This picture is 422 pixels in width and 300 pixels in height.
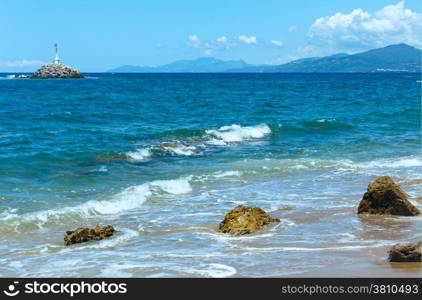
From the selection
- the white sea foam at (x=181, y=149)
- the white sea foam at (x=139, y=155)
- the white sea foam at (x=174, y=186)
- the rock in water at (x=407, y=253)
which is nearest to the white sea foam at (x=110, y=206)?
the white sea foam at (x=174, y=186)

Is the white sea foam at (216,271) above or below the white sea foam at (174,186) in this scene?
below

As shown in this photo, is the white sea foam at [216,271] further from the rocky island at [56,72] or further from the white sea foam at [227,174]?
the rocky island at [56,72]

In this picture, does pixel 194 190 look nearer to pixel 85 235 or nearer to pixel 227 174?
pixel 227 174

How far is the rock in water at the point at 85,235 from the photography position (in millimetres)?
11031

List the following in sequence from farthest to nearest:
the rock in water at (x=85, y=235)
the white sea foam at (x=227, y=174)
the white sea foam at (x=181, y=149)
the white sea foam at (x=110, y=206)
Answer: the white sea foam at (x=181, y=149)
the white sea foam at (x=227, y=174)
the white sea foam at (x=110, y=206)
the rock in water at (x=85, y=235)

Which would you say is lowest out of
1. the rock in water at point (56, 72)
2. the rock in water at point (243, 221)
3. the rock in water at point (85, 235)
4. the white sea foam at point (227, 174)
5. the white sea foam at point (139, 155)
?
the rock in water at point (85, 235)

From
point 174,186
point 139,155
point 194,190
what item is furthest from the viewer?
point 139,155

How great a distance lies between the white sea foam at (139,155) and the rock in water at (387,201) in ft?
37.4

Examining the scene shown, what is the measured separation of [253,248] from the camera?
33.0ft

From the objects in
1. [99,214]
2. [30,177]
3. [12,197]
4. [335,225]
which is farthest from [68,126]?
[335,225]

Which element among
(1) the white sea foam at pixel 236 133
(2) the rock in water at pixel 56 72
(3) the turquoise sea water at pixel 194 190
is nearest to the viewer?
(3) the turquoise sea water at pixel 194 190

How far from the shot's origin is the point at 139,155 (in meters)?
22.7

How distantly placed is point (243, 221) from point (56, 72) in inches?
4724

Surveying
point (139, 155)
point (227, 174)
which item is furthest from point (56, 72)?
point (227, 174)
